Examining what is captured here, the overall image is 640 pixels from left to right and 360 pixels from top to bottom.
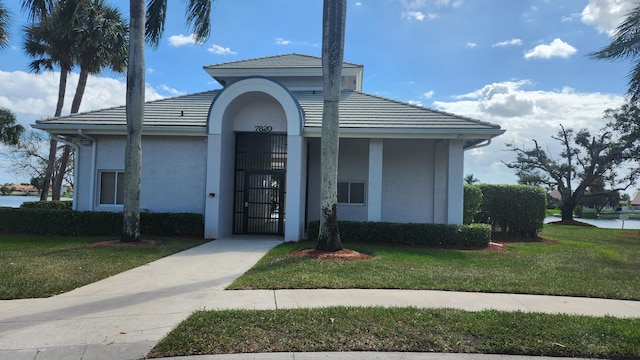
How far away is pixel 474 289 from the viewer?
273 inches

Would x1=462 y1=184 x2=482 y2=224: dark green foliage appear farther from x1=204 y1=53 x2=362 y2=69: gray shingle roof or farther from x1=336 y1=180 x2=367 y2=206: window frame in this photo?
x1=204 y1=53 x2=362 y2=69: gray shingle roof

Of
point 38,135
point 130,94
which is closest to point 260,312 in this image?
point 130,94

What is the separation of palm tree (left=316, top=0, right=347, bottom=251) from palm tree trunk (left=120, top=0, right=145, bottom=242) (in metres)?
5.42

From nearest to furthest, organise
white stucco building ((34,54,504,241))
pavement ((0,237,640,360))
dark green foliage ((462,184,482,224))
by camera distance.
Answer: pavement ((0,237,640,360)) < white stucco building ((34,54,504,241)) < dark green foliage ((462,184,482,224))

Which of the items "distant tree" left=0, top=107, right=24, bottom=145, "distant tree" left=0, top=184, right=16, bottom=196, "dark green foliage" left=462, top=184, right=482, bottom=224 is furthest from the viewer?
"distant tree" left=0, top=184, right=16, bottom=196

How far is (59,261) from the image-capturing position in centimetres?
860

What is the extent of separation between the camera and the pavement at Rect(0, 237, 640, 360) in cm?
424

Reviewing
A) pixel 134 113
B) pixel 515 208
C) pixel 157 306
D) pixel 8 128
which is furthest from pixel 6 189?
pixel 515 208

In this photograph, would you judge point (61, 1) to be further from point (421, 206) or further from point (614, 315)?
point (614, 315)

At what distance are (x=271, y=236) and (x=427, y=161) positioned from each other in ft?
21.4

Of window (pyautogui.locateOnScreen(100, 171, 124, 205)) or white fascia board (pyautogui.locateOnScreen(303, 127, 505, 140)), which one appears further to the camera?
window (pyautogui.locateOnScreen(100, 171, 124, 205))

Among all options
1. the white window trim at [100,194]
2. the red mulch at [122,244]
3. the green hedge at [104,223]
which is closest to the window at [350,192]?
the green hedge at [104,223]

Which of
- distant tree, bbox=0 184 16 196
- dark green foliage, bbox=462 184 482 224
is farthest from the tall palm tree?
distant tree, bbox=0 184 16 196

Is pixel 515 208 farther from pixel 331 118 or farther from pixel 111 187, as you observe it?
pixel 111 187
